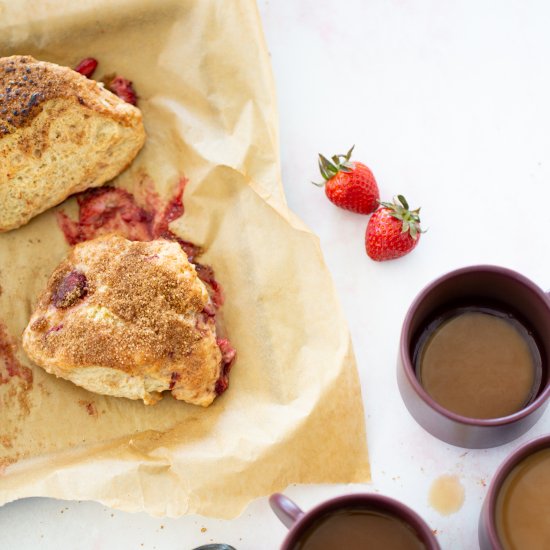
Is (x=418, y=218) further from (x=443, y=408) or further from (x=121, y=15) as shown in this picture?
(x=121, y=15)

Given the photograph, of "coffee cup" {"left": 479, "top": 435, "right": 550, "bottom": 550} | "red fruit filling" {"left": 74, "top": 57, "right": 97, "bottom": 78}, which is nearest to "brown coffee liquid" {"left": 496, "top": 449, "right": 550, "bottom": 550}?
"coffee cup" {"left": 479, "top": 435, "right": 550, "bottom": 550}

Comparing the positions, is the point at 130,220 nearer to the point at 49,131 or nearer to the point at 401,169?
the point at 49,131

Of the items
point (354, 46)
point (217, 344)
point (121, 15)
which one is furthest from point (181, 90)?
point (217, 344)

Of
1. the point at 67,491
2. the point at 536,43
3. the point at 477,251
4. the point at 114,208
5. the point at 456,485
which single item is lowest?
the point at 67,491

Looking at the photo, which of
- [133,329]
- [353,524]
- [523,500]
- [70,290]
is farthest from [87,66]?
[523,500]

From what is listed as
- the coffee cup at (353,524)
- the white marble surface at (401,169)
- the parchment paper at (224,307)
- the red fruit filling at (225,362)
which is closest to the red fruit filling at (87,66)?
the parchment paper at (224,307)

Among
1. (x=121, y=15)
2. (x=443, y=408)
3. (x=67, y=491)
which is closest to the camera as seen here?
(x=443, y=408)
